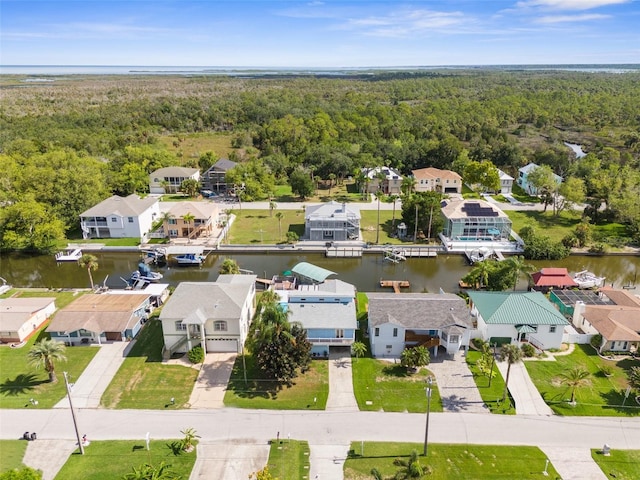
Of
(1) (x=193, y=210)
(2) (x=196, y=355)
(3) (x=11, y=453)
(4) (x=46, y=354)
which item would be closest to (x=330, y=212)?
(1) (x=193, y=210)

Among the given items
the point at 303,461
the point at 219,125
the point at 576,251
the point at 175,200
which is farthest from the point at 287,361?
the point at 219,125

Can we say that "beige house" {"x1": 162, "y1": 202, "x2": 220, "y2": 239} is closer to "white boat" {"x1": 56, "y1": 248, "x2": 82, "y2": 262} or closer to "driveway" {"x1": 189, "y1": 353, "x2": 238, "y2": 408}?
"white boat" {"x1": 56, "y1": 248, "x2": 82, "y2": 262}

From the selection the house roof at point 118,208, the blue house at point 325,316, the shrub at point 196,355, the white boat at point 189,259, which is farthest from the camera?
the house roof at point 118,208

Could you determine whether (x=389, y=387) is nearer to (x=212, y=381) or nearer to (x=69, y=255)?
(x=212, y=381)

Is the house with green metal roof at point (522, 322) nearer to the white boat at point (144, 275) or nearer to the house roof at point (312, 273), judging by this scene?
the house roof at point (312, 273)

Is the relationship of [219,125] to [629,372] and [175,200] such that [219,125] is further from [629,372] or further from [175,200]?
[629,372]

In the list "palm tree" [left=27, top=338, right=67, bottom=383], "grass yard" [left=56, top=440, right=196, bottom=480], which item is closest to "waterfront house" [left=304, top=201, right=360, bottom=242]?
"palm tree" [left=27, top=338, right=67, bottom=383]

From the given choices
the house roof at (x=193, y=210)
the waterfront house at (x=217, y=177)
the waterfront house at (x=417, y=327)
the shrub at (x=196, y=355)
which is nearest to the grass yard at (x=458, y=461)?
the waterfront house at (x=417, y=327)
